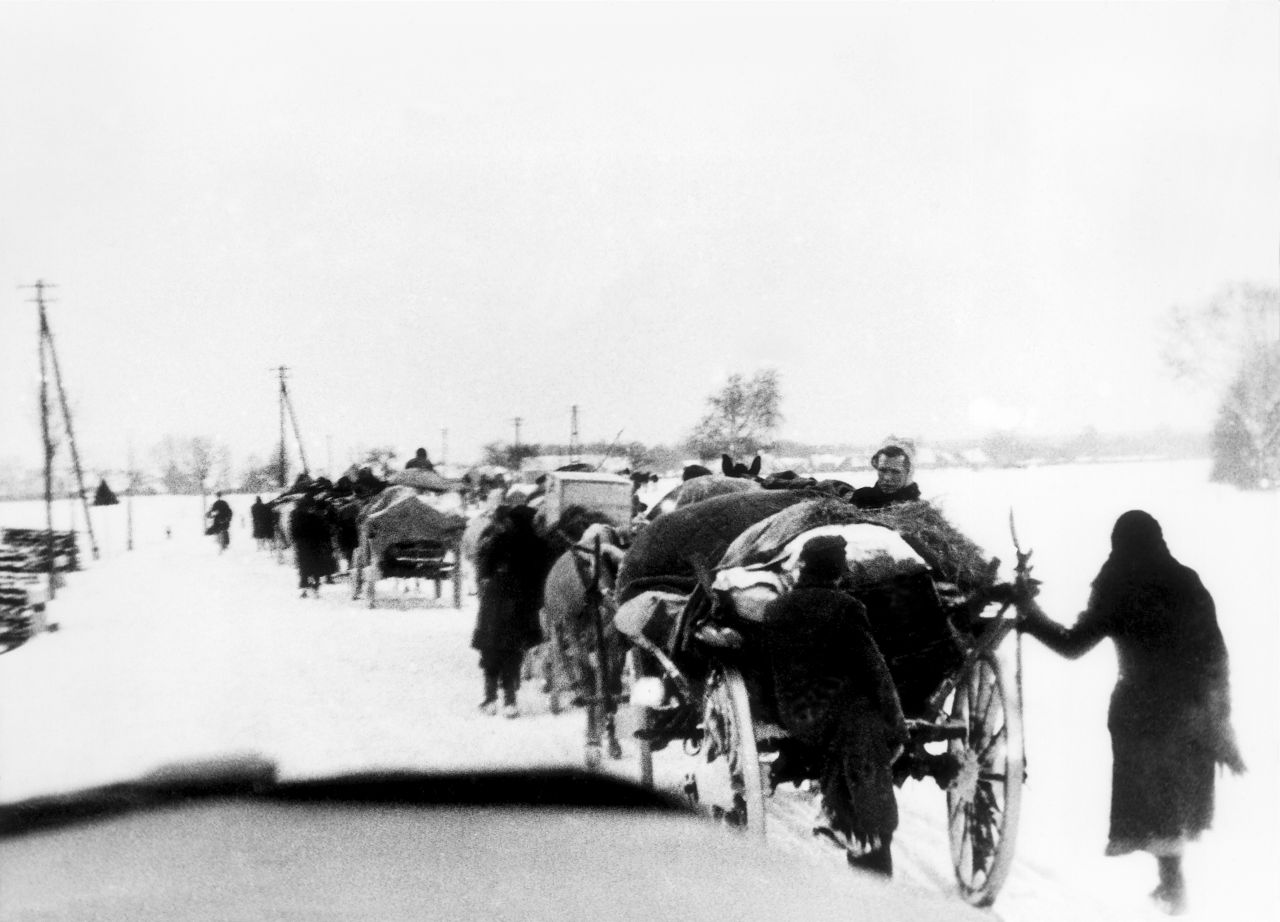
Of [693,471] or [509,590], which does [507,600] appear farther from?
[693,471]

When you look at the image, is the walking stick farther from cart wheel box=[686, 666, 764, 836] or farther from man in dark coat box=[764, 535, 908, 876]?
man in dark coat box=[764, 535, 908, 876]

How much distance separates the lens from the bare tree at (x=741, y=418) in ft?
15.3

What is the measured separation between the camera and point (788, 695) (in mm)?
2932

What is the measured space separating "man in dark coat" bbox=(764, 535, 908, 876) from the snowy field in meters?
0.78

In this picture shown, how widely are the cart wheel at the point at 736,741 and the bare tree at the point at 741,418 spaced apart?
5.34ft

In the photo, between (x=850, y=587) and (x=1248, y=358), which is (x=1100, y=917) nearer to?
(x=850, y=587)

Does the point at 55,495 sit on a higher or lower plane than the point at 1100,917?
higher

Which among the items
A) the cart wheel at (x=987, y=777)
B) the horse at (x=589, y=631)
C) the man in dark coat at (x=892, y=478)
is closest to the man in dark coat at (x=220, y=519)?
the horse at (x=589, y=631)

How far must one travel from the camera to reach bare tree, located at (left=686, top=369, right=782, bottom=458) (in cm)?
466

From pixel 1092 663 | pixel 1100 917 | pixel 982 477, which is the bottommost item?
pixel 1100 917

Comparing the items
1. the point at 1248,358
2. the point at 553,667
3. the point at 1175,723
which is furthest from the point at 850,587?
the point at 553,667

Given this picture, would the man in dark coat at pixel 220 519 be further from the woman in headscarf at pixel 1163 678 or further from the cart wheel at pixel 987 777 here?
the woman in headscarf at pixel 1163 678

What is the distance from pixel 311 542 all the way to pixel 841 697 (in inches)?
204

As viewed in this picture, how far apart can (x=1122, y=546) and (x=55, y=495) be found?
4441mm
